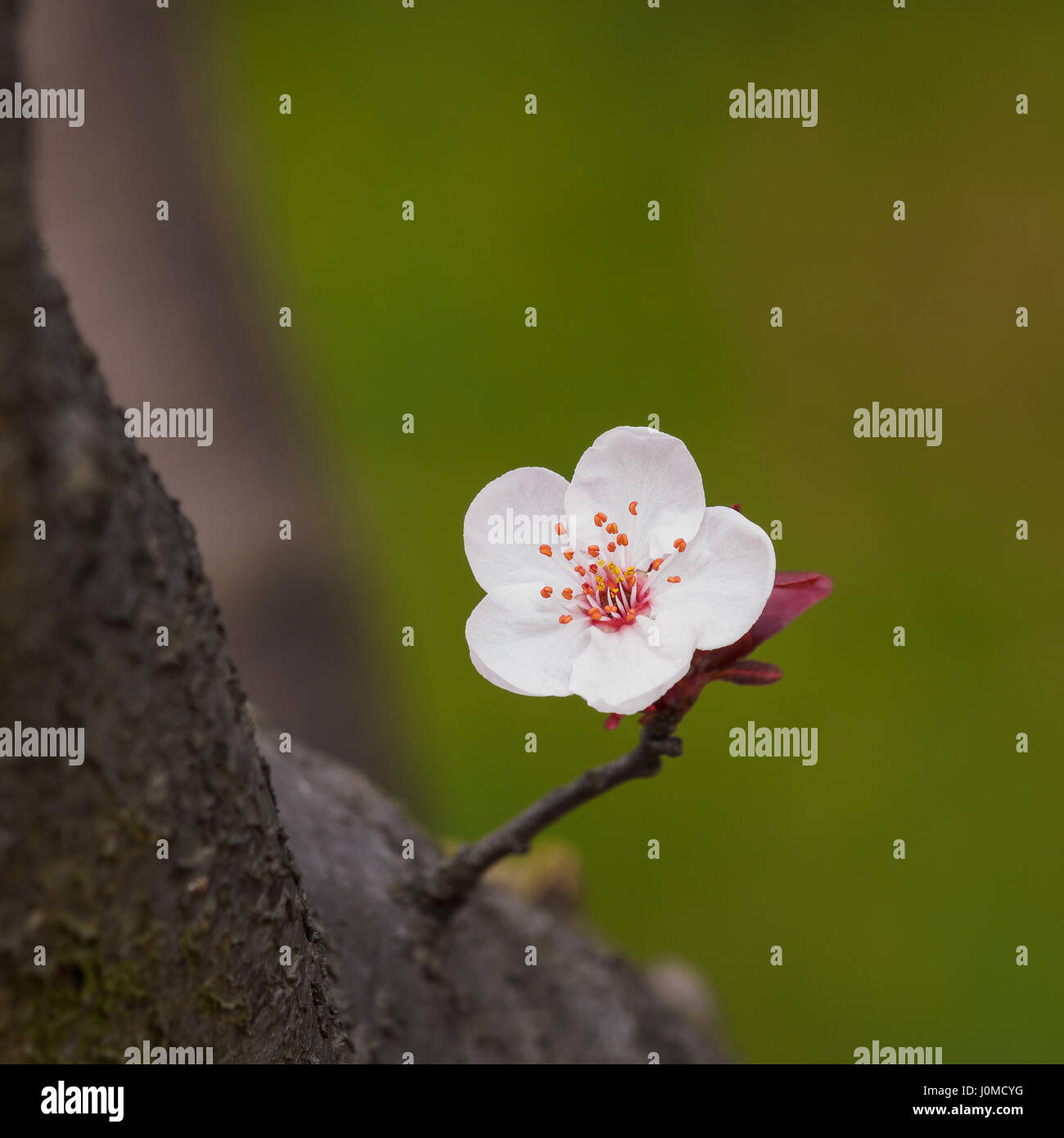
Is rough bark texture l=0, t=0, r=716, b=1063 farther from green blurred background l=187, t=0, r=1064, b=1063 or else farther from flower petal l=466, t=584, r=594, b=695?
green blurred background l=187, t=0, r=1064, b=1063

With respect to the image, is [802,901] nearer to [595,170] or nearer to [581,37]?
[595,170]

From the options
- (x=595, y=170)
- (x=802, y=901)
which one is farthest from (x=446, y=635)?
(x=595, y=170)

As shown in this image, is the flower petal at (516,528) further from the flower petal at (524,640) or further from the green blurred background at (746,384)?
the green blurred background at (746,384)

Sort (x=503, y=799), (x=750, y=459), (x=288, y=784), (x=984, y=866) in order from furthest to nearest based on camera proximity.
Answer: (x=750, y=459)
(x=503, y=799)
(x=984, y=866)
(x=288, y=784)

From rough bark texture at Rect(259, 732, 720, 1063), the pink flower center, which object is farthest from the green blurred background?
the pink flower center

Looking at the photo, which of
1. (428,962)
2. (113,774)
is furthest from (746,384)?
(113,774)

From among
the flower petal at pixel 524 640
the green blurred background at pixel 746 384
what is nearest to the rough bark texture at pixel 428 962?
the flower petal at pixel 524 640
